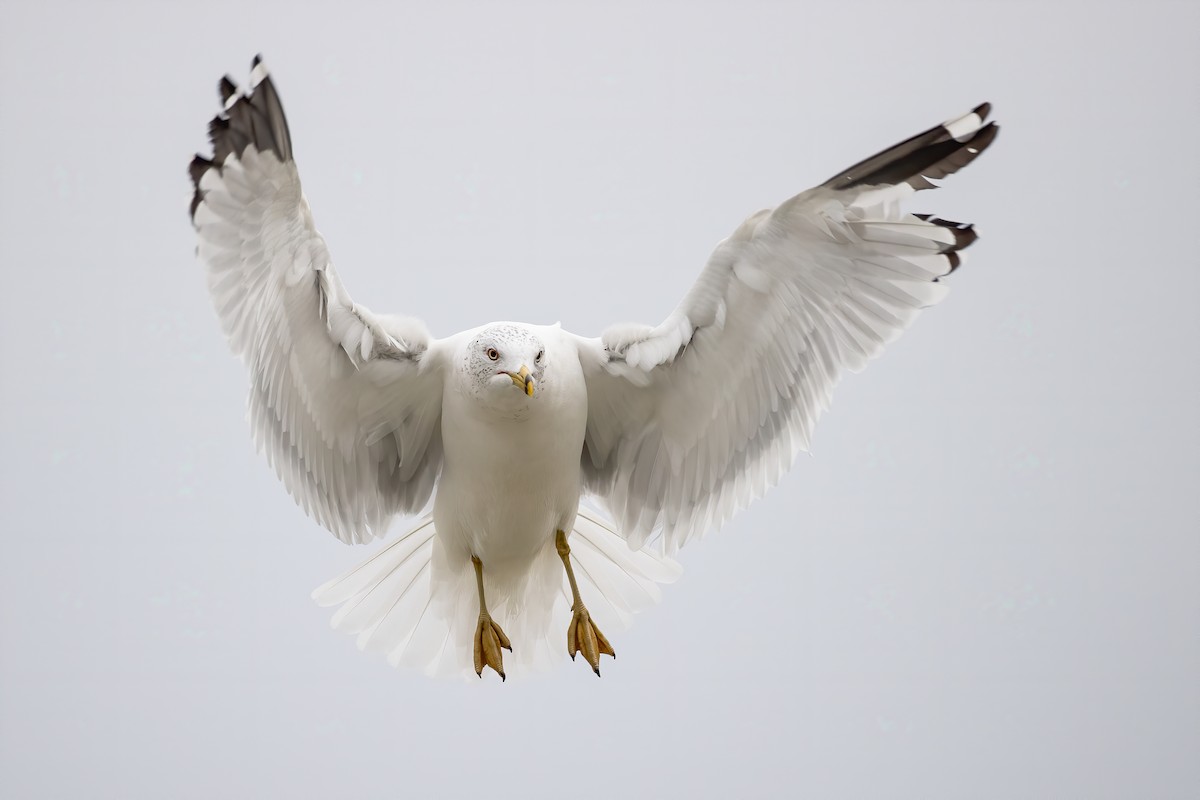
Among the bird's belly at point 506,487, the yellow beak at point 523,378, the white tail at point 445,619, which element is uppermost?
the yellow beak at point 523,378

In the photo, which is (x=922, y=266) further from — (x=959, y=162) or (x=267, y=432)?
(x=267, y=432)

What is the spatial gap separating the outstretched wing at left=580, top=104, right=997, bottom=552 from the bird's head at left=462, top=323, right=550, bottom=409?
378 millimetres

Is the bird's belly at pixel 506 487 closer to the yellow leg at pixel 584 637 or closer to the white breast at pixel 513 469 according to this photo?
the white breast at pixel 513 469

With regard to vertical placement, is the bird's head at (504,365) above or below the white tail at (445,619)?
above

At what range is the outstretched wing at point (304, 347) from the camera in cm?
364

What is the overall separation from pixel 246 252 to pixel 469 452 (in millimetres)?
886

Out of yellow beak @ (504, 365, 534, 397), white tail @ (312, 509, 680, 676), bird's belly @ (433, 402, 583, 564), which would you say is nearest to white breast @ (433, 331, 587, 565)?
bird's belly @ (433, 402, 583, 564)

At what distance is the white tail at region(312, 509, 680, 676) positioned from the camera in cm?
480

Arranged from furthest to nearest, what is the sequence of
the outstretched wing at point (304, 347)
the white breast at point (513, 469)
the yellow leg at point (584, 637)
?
the yellow leg at point (584, 637) < the white breast at point (513, 469) < the outstretched wing at point (304, 347)

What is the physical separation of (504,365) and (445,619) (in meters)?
1.24

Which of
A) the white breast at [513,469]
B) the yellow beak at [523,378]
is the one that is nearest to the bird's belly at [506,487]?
the white breast at [513,469]

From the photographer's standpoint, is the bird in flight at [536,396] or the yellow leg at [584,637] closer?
the bird in flight at [536,396]

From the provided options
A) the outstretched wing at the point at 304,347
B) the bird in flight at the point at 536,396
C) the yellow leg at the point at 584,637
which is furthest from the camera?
the yellow leg at the point at 584,637

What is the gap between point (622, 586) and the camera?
4.90 meters
